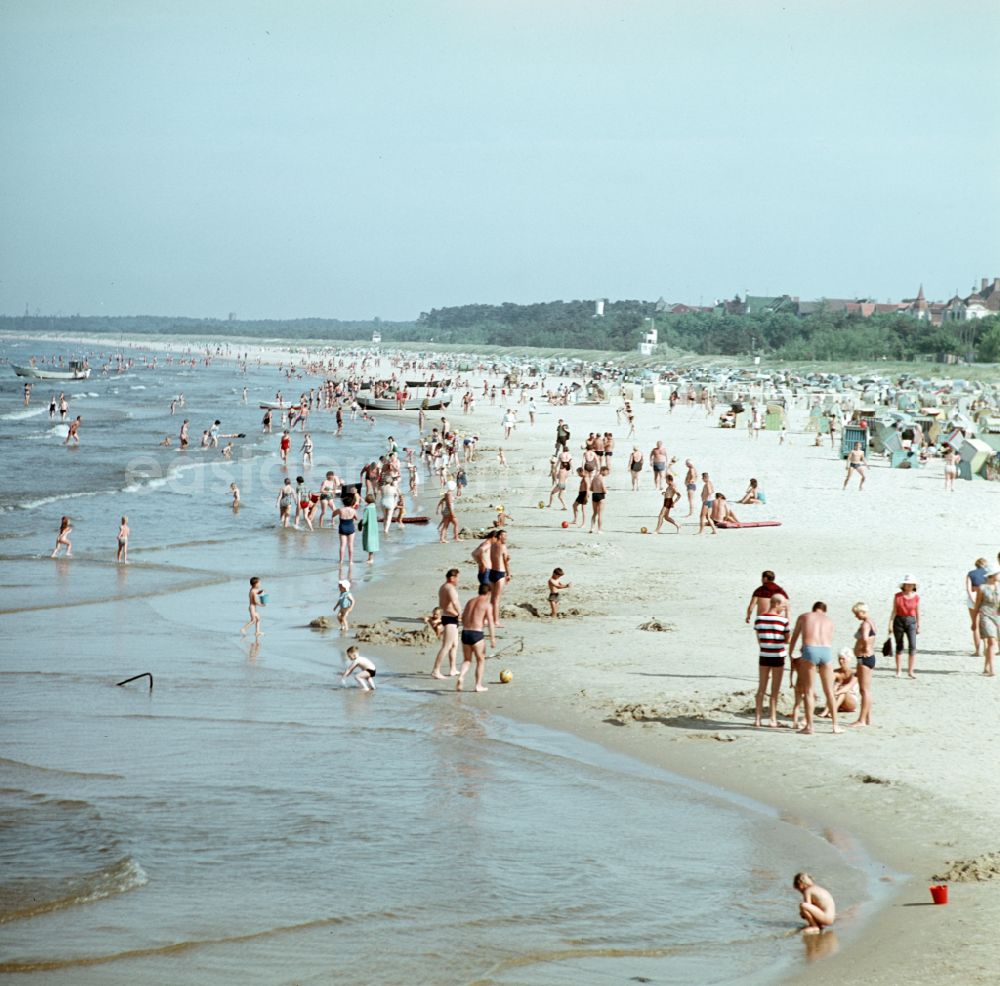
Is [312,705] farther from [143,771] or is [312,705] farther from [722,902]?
[722,902]

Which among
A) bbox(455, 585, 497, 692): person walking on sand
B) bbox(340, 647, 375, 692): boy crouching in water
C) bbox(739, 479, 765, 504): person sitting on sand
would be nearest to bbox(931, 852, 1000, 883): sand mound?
bbox(455, 585, 497, 692): person walking on sand

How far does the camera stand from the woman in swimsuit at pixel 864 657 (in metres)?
11.7

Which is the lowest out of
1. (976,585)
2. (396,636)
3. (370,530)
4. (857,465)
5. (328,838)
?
(328,838)

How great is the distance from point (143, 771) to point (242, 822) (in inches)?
66.6

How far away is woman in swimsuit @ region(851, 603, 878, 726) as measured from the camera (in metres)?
11.7

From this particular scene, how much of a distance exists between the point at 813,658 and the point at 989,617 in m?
3.13

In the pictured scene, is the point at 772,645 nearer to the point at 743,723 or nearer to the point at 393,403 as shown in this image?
the point at 743,723

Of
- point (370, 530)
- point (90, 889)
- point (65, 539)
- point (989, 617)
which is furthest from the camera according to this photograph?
point (65, 539)

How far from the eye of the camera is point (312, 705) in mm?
13406

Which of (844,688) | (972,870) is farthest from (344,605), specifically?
(972,870)

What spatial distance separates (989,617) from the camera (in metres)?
13.5

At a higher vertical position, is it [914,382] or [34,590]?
[914,382]

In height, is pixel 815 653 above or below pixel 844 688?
above

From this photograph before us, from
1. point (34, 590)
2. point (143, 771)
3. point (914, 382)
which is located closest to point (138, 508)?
point (34, 590)
